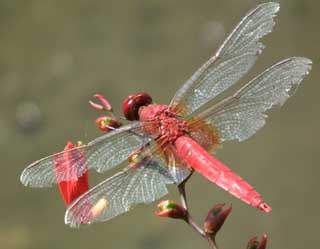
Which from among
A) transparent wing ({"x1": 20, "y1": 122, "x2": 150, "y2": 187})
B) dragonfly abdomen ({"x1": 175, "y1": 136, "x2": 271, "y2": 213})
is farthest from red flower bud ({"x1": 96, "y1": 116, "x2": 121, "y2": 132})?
dragonfly abdomen ({"x1": 175, "y1": 136, "x2": 271, "y2": 213})

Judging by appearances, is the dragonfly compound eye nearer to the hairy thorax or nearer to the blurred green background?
the hairy thorax

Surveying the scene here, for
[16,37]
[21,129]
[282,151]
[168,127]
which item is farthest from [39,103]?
[168,127]

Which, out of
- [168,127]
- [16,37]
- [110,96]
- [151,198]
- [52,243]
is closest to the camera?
[151,198]

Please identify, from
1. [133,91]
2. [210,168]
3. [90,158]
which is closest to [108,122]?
[90,158]

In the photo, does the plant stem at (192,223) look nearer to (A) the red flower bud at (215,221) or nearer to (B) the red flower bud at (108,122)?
(A) the red flower bud at (215,221)

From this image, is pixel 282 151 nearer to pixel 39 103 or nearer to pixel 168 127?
pixel 39 103

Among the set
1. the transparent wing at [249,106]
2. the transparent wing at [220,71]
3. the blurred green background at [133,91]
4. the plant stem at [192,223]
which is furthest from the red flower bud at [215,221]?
the blurred green background at [133,91]
